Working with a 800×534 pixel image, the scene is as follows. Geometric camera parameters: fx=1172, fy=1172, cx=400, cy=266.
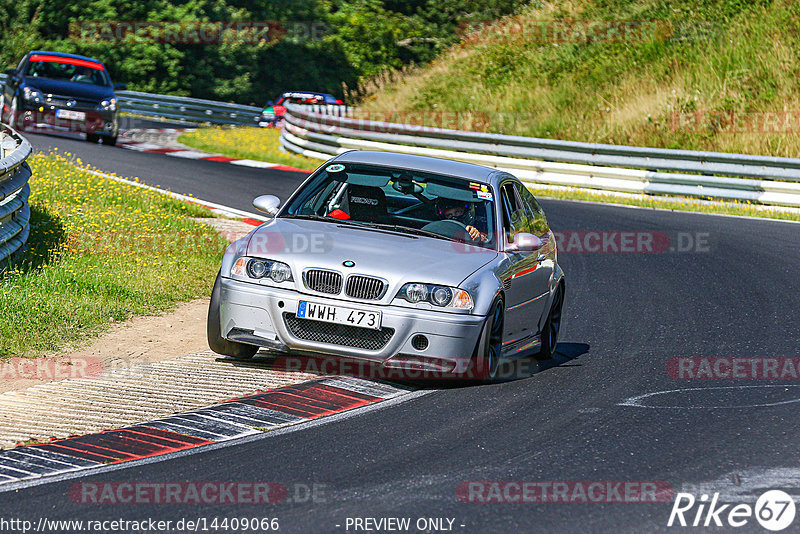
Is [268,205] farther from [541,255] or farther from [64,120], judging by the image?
[64,120]

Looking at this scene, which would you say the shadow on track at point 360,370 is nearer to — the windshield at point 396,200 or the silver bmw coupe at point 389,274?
the silver bmw coupe at point 389,274

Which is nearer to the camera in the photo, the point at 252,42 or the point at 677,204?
the point at 677,204

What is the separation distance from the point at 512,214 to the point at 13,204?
15.6 feet

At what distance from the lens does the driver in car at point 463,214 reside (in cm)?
864

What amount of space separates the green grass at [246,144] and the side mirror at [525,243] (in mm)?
16061

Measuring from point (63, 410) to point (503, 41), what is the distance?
29.4m

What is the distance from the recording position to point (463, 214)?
8.80m

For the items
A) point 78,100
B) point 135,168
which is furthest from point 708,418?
point 78,100

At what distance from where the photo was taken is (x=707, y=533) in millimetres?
5023

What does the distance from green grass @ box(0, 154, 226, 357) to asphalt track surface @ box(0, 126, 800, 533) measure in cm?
323

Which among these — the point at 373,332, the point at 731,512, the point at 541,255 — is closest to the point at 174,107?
the point at 541,255

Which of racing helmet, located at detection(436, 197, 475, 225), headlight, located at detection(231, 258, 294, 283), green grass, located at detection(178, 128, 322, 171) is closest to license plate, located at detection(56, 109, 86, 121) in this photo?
green grass, located at detection(178, 128, 322, 171)

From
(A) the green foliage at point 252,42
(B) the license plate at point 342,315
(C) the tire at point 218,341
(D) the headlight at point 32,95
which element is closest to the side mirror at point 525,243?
(B) the license plate at point 342,315

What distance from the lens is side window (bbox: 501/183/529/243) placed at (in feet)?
29.2
